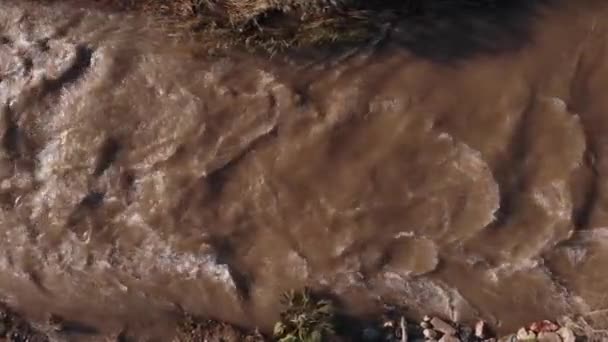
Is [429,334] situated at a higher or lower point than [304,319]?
lower

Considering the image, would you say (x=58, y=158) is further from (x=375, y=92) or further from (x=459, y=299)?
(x=459, y=299)

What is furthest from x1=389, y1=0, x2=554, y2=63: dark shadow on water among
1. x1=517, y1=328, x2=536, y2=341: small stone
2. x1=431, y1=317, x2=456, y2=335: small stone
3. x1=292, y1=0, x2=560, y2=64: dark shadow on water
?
x1=517, y1=328, x2=536, y2=341: small stone

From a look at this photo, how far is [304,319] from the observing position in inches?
193

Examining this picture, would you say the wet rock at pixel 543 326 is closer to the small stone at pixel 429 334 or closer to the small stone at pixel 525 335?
the small stone at pixel 525 335

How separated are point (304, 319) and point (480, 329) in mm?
1241

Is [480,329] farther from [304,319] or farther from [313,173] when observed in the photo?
[313,173]

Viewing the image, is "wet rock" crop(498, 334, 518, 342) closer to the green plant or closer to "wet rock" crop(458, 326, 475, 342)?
"wet rock" crop(458, 326, 475, 342)

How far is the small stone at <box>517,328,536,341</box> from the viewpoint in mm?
4965

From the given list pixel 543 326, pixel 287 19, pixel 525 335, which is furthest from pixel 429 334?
pixel 287 19

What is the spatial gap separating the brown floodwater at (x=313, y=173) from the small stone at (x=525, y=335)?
2.9 inches

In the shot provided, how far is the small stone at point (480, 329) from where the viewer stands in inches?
199

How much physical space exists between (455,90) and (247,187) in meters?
1.62

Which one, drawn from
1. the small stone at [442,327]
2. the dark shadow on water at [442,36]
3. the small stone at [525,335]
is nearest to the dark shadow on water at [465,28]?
the dark shadow on water at [442,36]

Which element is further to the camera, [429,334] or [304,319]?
[429,334]
